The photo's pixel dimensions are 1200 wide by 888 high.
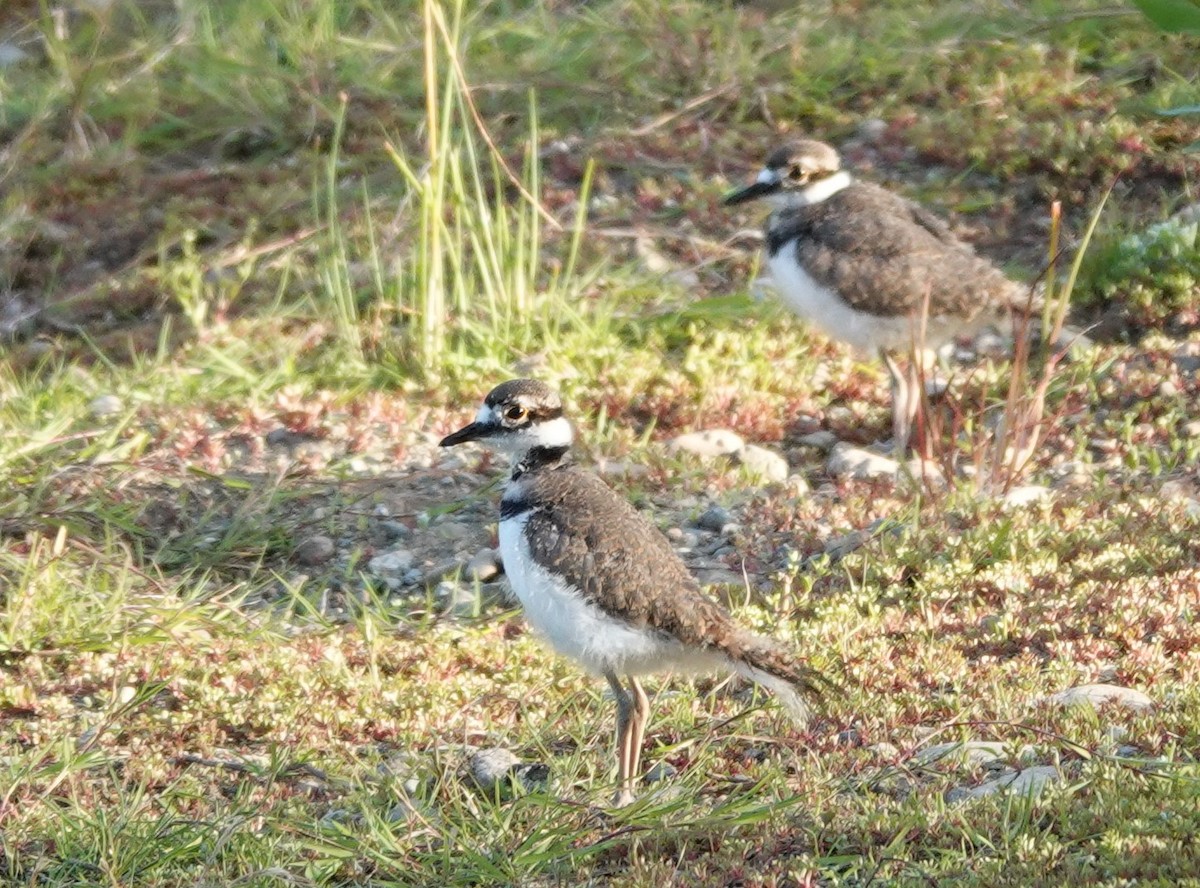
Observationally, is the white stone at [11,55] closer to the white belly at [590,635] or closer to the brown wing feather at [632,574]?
the brown wing feather at [632,574]

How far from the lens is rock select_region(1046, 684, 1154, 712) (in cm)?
466

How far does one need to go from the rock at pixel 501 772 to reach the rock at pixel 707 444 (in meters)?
2.51

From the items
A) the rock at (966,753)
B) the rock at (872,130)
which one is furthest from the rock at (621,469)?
the rock at (872,130)

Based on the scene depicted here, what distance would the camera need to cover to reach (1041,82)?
31.4ft

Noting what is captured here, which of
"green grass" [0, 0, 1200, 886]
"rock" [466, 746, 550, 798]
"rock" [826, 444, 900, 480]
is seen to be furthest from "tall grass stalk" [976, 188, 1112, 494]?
"rock" [466, 746, 550, 798]

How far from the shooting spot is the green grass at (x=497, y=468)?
13.9 feet

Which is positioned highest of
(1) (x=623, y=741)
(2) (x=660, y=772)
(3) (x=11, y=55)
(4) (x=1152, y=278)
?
(1) (x=623, y=741)

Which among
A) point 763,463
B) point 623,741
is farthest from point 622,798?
point 763,463

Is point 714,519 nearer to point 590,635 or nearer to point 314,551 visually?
point 314,551

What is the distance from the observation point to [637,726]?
461cm

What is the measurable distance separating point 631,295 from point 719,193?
47.0 inches

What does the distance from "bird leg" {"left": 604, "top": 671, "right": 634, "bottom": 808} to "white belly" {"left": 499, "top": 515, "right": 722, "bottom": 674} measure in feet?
0.21

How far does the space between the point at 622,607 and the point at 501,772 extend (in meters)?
0.53

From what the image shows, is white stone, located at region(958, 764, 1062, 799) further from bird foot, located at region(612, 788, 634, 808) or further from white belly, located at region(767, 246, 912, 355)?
white belly, located at region(767, 246, 912, 355)
